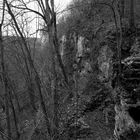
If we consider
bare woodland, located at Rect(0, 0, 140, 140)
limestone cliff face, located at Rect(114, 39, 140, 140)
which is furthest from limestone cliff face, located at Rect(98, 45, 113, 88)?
limestone cliff face, located at Rect(114, 39, 140, 140)

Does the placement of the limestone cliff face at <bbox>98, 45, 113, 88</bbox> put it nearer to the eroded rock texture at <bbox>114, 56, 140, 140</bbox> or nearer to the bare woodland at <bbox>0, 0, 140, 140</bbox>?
the bare woodland at <bbox>0, 0, 140, 140</bbox>

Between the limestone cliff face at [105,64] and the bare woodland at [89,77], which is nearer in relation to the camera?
the bare woodland at [89,77]

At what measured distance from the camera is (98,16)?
39.5 feet

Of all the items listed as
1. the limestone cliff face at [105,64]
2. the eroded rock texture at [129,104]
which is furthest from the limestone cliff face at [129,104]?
the limestone cliff face at [105,64]

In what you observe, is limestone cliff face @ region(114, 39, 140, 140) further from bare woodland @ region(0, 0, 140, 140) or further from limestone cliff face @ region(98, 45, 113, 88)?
limestone cliff face @ region(98, 45, 113, 88)

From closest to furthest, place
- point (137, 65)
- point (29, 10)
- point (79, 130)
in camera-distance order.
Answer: point (137, 65), point (79, 130), point (29, 10)

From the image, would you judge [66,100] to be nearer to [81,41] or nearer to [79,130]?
[79,130]

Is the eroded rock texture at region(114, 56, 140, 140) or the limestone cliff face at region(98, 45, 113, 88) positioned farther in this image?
the limestone cliff face at region(98, 45, 113, 88)

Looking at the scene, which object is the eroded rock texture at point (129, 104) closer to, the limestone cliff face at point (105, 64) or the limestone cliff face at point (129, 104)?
the limestone cliff face at point (129, 104)

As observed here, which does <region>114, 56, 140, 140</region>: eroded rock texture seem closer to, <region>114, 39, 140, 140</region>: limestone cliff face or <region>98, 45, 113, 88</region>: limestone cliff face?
<region>114, 39, 140, 140</region>: limestone cliff face

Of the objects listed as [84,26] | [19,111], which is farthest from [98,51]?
[19,111]

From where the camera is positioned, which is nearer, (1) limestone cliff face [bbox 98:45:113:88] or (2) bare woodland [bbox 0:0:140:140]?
(2) bare woodland [bbox 0:0:140:140]

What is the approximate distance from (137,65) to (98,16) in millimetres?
7081


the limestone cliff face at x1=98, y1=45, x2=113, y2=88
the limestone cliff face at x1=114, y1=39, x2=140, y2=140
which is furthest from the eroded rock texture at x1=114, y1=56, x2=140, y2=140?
the limestone cliff face at x1=98, y1=45, x2=113, y2=88
